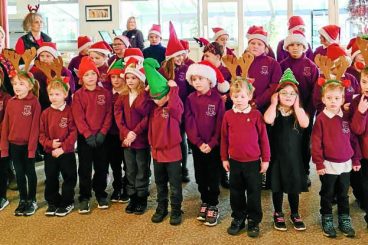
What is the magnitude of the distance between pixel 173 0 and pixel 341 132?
7.69 m

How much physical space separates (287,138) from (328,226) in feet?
2.01

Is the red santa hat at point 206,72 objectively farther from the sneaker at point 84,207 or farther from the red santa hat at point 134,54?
the sneaker at point 84,207

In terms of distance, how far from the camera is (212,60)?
10.9 ft

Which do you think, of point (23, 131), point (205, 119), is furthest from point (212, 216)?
point (23, 131)

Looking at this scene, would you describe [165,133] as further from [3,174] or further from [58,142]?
[3,174]

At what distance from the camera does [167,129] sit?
9.78ft

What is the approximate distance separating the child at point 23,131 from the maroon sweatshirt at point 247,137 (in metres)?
1.42

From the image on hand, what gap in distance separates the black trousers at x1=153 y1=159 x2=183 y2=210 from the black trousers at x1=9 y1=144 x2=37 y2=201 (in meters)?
0.95

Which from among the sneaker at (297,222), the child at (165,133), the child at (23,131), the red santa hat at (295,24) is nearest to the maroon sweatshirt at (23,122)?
the child at (23,131)

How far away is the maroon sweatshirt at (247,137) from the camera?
2.76 meters

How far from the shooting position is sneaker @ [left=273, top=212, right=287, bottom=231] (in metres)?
2.86

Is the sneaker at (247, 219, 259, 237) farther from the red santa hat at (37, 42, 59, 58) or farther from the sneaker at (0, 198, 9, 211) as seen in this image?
the red santa hat at (37, 42, 59, 58)

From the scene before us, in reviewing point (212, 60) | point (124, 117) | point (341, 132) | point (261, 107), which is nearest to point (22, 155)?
point (124, 117)

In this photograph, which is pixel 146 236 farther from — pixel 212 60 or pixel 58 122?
pixel 212 60
